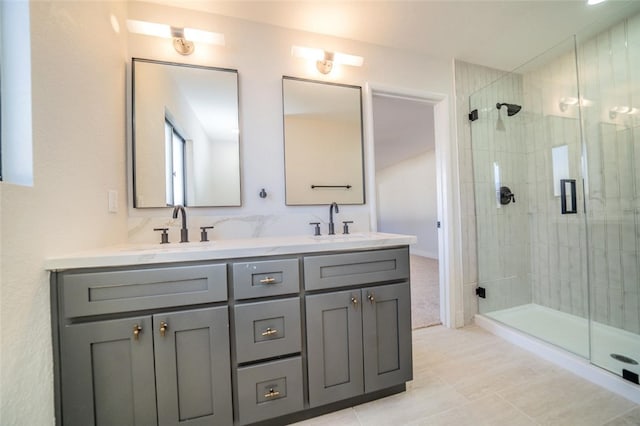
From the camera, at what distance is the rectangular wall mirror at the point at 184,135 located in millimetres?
1438

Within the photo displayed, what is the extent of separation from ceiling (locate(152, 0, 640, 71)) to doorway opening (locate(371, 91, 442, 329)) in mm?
444

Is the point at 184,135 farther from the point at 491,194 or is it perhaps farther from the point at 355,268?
the point at 491,194

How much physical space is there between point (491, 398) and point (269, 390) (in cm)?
125

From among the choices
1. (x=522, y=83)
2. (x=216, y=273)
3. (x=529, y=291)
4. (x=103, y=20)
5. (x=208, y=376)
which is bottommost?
(x=529, y=291)

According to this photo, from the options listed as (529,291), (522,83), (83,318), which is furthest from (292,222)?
(522,83)

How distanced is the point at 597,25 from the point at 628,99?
2.03 feet

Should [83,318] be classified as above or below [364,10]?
below

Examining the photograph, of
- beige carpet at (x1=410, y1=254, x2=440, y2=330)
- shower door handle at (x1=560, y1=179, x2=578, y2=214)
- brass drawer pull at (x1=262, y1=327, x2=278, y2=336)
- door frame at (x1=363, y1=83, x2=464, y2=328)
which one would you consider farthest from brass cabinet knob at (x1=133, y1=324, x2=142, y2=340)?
shower door handle at (x1=560, y1=179, x2=578, y2=214)

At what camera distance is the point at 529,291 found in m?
2.37

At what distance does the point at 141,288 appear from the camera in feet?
3.15

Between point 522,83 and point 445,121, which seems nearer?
point 445,121

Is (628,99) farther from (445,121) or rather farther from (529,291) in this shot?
(529,291)

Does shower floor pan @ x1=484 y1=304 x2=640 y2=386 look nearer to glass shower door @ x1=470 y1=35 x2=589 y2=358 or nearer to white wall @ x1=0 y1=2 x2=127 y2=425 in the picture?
glass shower door @ x1=470 y1=35 x2=589 y2=358

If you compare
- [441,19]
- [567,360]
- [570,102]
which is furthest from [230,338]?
[570,102]
